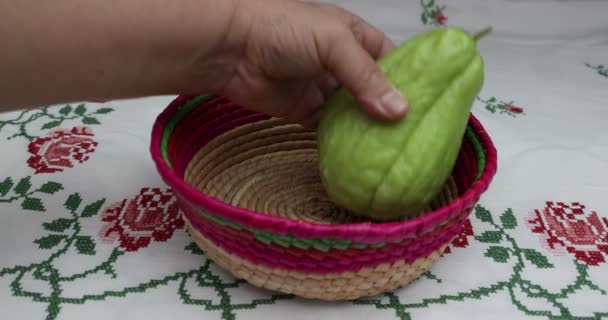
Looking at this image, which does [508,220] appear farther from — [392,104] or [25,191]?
[25,191]

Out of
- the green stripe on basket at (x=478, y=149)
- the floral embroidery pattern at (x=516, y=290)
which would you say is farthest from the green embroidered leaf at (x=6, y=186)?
the green stripe on basket at (x=478, y=149)

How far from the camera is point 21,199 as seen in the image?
3.05ft

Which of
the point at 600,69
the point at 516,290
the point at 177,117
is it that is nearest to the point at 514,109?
the point at 600,69

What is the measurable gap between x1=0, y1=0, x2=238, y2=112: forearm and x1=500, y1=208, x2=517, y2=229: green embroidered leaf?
0.50m

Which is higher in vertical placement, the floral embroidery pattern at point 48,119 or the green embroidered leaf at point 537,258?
the floral embroidery pattern at point 48,119

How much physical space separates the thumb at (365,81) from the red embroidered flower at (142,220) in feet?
1.10

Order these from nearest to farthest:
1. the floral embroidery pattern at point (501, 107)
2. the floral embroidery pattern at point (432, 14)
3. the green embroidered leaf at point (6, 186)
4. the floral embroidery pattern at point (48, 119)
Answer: the green embroidered leaf at point (6, 186) → the floral embroidery pattern at point (48, 119) → the floral embroidery pattern at point (501, 107) → the floral embroidery pattern at point (432, 14)

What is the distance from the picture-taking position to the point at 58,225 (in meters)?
0.89

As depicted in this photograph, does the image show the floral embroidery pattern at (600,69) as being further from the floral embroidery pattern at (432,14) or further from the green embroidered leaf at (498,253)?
the green embroidered leaf at (498,253)

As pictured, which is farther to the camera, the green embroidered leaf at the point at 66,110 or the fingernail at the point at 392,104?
the green embroidered leaf at the point at 66,110

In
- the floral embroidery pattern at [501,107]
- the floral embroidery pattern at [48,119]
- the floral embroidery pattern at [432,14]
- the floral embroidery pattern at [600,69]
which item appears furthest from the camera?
the floral embroidery pattern at [432,14]

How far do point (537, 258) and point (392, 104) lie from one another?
13.5 inches

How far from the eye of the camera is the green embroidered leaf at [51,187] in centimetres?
95

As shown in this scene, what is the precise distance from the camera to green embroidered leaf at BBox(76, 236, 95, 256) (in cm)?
84
